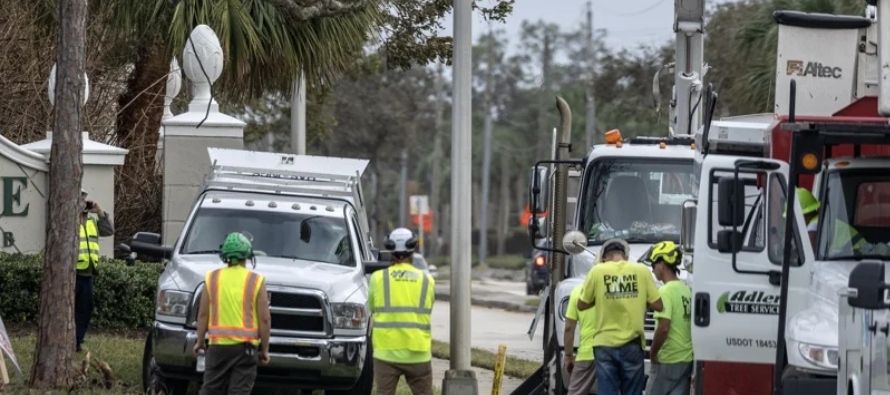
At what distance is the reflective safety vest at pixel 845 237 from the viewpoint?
31.7ft

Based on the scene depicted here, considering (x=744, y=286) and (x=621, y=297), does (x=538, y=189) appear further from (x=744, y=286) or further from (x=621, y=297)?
(x=744, y=286)

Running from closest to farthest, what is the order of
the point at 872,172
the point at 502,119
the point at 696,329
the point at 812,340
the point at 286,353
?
1. the point at 812,340
2. the point at 872,172
3. the point at 696,329
4. the point at 286,353
5. the point at 502,119

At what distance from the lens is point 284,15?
20.5 m

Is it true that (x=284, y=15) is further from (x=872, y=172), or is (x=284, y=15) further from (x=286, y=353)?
(x=872, y=172)

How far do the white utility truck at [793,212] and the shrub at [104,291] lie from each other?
862cm

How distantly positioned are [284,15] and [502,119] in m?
76.0

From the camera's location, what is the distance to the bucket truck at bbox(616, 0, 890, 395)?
30.0 feet

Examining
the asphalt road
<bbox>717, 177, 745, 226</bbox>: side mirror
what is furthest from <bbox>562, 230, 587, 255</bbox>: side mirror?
the asphalt road

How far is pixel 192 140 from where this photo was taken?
1884 centimetres

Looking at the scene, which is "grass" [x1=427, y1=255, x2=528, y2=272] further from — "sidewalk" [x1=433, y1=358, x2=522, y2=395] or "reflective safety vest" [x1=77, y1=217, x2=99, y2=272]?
"reflective safety vest" [x1=77, y1=217, x2=99, y2=272]

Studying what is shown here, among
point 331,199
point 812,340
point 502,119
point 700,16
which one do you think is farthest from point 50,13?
point 502,119

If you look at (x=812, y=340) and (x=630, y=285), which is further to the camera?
(x=630, y=285)

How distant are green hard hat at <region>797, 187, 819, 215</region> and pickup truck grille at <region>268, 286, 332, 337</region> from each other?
4511mm

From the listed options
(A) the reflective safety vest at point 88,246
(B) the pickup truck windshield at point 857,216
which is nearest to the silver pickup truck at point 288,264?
(A) the reflective safety vest at point 88,246
